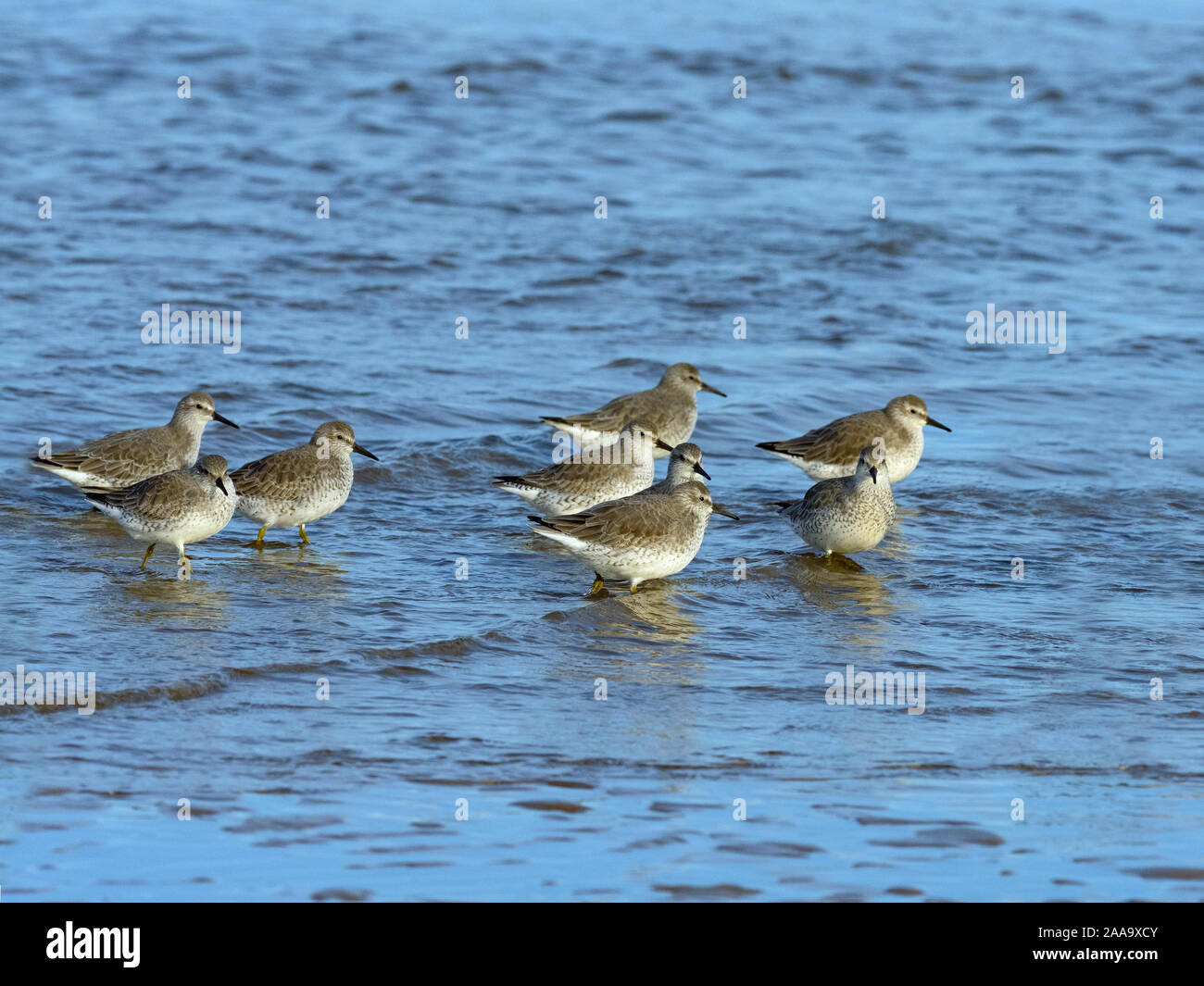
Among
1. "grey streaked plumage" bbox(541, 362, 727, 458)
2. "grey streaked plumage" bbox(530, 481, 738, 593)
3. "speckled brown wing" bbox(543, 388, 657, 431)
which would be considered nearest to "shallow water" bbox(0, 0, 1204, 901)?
"grey streaked plumage" bbox(530, 481, 738, 593)

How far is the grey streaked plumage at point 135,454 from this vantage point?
10.5 meters

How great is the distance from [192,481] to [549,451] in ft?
11.9

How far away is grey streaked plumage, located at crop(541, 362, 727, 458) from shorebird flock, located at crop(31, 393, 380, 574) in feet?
6.04

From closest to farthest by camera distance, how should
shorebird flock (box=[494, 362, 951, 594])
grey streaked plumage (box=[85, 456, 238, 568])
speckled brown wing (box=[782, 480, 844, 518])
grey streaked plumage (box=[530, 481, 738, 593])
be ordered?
grey streaked plumage (box=[530, 481, 738, 593]) → shorebird flock (box=[494, 362, 951, 594]) → grey streaked plumage (box=[85, 456, 238, 568]) → speckled brown wing (box=[782, 480, 844, 518])

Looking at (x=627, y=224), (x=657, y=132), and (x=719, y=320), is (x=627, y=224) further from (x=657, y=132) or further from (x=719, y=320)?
(x=657, y=132)

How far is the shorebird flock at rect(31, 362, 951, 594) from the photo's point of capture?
912 cm

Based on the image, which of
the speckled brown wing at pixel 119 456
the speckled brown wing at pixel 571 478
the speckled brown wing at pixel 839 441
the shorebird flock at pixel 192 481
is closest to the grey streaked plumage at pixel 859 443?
the speckled brown wing at pixel 839 441

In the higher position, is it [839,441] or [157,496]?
[839,441]

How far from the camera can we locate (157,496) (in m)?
9.17

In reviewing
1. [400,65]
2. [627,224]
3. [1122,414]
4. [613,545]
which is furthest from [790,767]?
[400,65]

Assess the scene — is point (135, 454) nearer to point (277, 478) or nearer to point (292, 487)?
point (277, 478)

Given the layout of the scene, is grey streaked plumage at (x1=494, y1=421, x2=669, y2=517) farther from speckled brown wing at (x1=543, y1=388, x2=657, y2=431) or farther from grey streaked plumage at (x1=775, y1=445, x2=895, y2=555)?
grey streaked plumage at (x1=775, y1=445, x2=895, y2=555)

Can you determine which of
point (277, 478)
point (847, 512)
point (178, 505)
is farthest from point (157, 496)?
point (847, 512)

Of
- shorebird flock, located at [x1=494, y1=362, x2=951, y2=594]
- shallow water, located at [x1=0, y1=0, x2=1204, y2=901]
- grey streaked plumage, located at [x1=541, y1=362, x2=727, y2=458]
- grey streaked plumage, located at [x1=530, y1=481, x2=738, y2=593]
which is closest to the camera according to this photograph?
shallow water, located at [x1=0, y1=0, x2=1204, y2=901]
